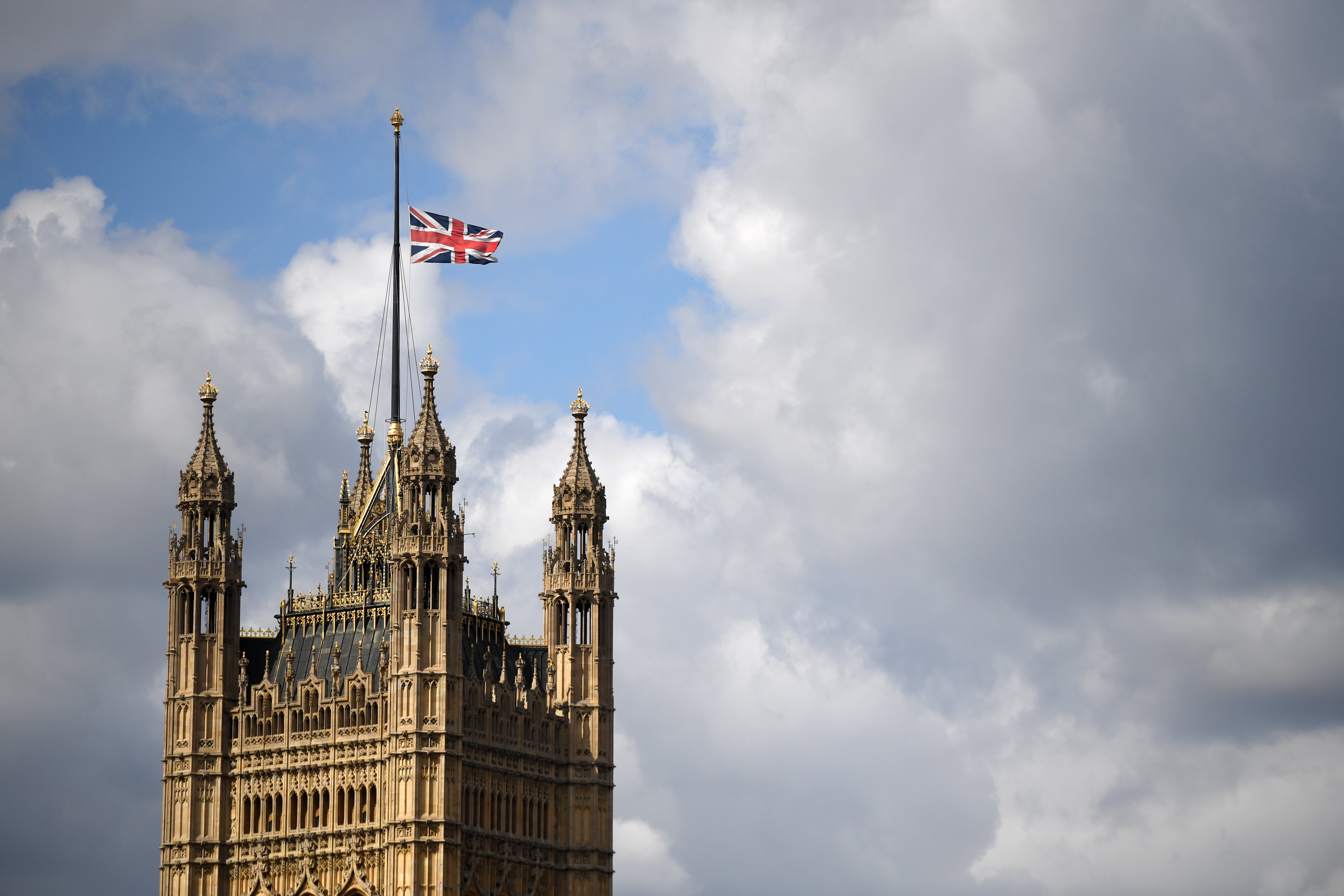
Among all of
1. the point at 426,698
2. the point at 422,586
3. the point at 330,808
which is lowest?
the point at 330,808

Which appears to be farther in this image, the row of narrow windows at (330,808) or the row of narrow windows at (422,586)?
the row of narrow windows at (422,586)

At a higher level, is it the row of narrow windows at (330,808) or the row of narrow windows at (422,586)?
the row of narrow windows at (422,586)

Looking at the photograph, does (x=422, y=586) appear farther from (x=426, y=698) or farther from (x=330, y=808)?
(x=330, y=808)

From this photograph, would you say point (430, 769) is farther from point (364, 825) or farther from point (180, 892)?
point (180, 892)

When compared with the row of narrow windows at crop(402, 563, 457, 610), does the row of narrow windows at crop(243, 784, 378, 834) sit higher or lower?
lower

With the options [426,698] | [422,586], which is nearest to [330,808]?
[426,698]

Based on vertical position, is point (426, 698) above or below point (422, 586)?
below

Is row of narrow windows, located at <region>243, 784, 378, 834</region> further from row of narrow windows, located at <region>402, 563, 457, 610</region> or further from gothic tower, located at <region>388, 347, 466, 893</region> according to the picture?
row of narrow windows, located at <region>402, 563, 457, 610</region>

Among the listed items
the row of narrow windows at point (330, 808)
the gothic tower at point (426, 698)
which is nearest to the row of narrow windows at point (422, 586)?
the gothic tower at point (426, 698)

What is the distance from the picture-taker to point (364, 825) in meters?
197

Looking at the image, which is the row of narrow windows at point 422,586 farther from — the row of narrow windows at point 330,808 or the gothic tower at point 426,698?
the row of narrow windows at point 330,808

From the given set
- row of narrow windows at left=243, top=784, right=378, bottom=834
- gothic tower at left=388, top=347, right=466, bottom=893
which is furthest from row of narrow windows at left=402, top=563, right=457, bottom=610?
row of narrow windows at left=243, top=784, right=378, bottom=834

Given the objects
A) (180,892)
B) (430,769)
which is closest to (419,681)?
(430,769)

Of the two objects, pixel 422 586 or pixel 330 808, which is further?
pixel 330 808
